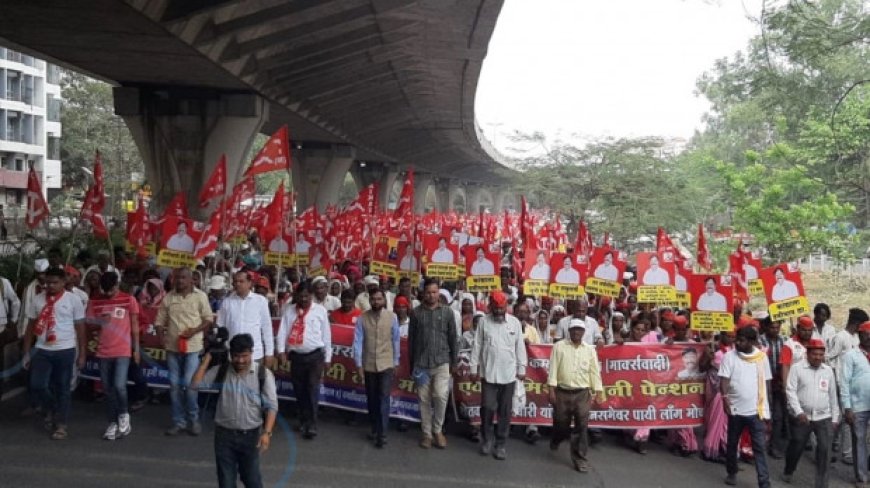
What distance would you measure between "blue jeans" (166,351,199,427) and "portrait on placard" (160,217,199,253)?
8.72 ft

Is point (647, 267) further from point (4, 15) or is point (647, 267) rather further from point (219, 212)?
point (4, 15)

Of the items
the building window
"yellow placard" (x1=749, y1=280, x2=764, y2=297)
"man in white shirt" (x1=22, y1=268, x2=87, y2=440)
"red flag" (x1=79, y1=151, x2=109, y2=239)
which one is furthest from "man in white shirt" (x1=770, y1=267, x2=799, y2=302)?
the building window

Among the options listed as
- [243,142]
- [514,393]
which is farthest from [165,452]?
[243,142]

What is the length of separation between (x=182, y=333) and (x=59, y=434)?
1.38 m

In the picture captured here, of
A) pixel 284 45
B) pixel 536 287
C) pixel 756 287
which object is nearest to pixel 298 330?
pixel 536 287

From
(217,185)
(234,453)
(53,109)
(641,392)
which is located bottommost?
(641,392)

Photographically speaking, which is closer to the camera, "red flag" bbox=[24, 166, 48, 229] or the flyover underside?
"red flag" bbox=[24, 166, 48, 229]

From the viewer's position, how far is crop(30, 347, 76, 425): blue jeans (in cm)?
713

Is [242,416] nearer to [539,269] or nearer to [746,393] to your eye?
[746,393]

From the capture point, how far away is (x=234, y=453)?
5.18m

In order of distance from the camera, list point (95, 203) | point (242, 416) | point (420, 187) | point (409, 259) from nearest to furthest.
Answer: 1. point (242, 416)
2. point (95, 203)
3. point (409, 259)
4. point (420, 187)

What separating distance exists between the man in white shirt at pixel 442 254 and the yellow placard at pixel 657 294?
2952mm

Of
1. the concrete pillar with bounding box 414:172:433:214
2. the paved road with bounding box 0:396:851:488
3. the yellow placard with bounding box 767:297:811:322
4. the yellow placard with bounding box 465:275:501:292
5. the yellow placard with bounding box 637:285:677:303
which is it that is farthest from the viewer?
the concrete pillar with bounding box 414:172:433:214

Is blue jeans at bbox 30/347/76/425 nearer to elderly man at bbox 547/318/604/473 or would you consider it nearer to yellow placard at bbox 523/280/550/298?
elderly man at bbox 547/318/604/473
